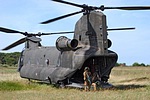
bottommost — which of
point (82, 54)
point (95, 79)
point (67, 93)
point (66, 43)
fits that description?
point (67, 93)

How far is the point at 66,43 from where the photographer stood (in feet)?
61.3

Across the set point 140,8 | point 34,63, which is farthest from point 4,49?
point 140,8

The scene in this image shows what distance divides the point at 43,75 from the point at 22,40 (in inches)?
281

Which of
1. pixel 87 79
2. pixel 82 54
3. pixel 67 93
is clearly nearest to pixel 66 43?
pixel 82 54

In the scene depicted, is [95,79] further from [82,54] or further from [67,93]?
[67,93]

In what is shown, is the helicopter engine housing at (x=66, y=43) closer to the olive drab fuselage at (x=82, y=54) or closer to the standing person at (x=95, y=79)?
the olive drab fuselage at (x=82, y=54)

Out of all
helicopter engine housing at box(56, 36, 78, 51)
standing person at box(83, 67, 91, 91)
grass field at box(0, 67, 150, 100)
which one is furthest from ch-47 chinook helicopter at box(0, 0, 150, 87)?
grass field at box(0, 67, 150, 100)

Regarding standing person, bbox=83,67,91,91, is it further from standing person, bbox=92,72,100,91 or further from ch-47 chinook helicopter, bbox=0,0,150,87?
ch-47 chinook helicopter, bbox=0,0,150,87

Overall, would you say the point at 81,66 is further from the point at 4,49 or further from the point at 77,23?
the point at 4,49

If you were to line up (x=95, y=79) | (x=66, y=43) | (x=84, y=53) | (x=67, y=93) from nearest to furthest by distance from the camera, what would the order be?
(x=67, y=93) < (x=84, y=53) < (x=95, y=79) < (x=66, y=43)

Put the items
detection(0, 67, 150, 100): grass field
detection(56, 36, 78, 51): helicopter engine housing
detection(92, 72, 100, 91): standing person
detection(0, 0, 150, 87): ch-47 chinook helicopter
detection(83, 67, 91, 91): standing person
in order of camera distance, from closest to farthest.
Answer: detection(0, 67, 150, 100): grass field → detection(83, 67, 91, 91): standing person → detection(0, 0, 150, 87): ch-47 chinook helicopter → detection(92, 72, 100, 91): standing person → detection(56, 36, 78, 51): helicopter engine housing

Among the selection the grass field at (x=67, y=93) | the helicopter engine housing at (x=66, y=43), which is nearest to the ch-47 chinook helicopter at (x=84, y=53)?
the helicopter engine housing at (x=66, y=43)

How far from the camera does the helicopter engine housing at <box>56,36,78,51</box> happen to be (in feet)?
60.0

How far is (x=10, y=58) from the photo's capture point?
119m
